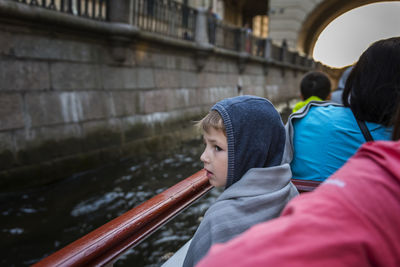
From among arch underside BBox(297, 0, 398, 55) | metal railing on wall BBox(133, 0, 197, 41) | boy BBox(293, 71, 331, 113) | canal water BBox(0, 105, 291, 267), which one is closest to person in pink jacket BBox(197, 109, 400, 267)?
canal water BBox(0, 105, 291, 267)

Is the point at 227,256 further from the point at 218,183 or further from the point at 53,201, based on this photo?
the point at 53,201

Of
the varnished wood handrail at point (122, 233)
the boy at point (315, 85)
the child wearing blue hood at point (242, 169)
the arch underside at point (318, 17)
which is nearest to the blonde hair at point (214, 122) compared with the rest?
the child wearing blue hood at point (242, 169)

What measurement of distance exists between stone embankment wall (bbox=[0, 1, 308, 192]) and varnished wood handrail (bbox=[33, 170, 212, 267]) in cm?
378

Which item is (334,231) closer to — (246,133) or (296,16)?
(246,133)

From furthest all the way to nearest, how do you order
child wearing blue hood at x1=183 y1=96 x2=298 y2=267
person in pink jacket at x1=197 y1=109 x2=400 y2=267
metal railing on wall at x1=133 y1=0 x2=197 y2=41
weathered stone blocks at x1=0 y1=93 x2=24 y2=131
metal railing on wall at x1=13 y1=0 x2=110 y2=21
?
metal railing on wall at x1=133 y1=0 x2=197 y2=41 < metal railing on wall at x1=13 y1=0 x2=110 y2=21 < weathered stone blocks at x1=0 y1=93 x2=24 y2=131 < child wearing blue hood at x1=183 y1=96 x2=298 y2=267 < person in pink jacket at x1=197 y1=109 x2=400 y2=267

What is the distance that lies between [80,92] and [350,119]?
4852 millimetres

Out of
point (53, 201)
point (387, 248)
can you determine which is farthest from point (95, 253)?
point (53, 201)

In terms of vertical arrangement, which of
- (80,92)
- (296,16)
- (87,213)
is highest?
(296,16)

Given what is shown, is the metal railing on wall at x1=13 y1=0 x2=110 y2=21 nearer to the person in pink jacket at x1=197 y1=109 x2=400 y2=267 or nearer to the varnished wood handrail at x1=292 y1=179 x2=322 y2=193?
the varnished wood handrail at x1=292 y1=179 x2=322 y2=193

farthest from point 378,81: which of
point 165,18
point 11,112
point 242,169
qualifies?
point 165,18

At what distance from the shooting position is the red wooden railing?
904 millimetres

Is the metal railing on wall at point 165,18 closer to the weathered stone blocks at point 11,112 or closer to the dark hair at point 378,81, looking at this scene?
the weathered stone blocks at point 11,112

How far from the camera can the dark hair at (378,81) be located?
134cm

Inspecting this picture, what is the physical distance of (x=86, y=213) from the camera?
4195 mm
